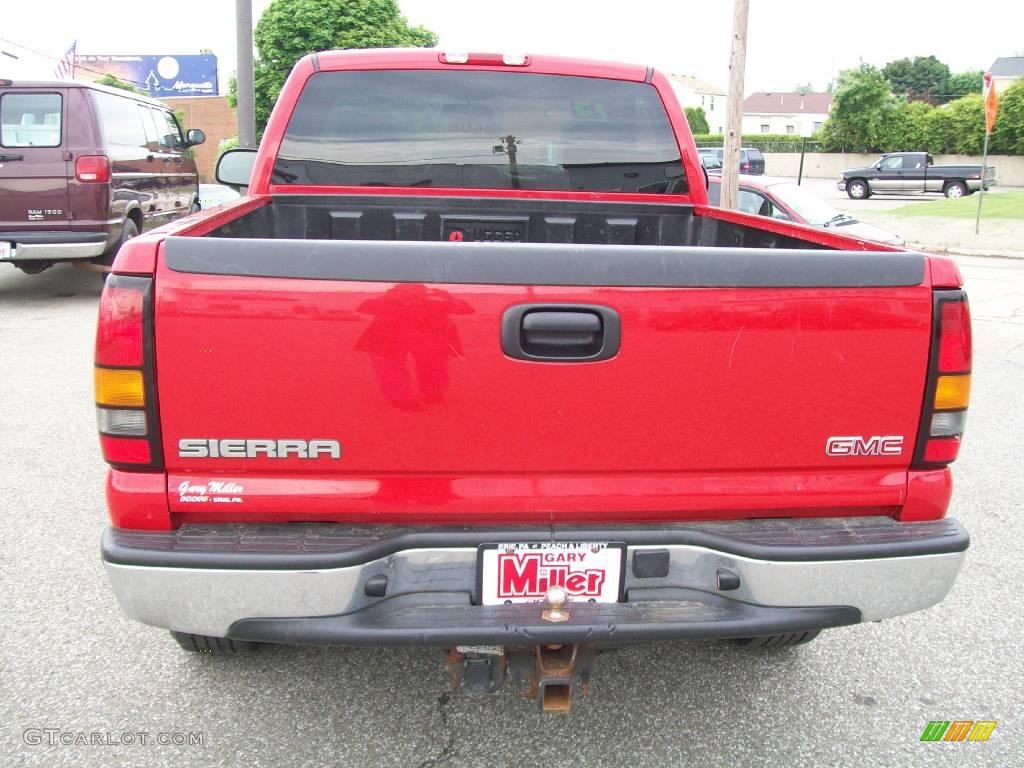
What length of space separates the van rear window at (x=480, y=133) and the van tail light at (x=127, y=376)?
1.91 m

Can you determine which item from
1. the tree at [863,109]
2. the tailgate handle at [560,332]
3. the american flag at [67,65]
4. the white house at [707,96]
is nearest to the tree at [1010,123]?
the tree at [863,109]

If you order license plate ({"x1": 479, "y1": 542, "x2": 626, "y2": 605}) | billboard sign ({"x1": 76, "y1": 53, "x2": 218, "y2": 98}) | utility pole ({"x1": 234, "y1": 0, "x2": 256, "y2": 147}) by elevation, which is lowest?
license plate ({"x1": 479, "y1": 542, "x2": 626, "y2": 605})

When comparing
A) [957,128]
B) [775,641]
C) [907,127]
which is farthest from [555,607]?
[907,127]

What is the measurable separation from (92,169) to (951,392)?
886 centimetres

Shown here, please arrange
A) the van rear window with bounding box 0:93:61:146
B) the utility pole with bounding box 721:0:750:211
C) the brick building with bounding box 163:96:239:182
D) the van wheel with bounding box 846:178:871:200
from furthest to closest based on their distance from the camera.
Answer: the brick building with bounding box 163:96:239:182 → the van wheel with bounding box 846:178:871:200 → the utility pole with bounding box 721:0:750:211 → the van rear window with bounding box 0:93:61:146

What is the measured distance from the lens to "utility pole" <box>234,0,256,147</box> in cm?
1081

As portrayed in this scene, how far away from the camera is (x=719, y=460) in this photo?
2092 millimetres

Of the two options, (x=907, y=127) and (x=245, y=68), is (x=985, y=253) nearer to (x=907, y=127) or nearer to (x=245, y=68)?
(x=245, y=68)

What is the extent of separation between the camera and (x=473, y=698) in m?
2.76

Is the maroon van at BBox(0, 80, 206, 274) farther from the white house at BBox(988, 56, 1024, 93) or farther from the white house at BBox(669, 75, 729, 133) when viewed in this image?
the white house at BBox(669, 75, 729, 133)

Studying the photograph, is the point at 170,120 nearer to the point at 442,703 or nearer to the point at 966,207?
the point at 442,703

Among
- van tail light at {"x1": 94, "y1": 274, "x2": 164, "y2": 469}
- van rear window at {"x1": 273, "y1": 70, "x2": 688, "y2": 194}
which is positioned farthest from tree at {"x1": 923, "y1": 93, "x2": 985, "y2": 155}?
van tail light at {"x1": 94, "y1": 274, "x2": 164, "y2": 469}

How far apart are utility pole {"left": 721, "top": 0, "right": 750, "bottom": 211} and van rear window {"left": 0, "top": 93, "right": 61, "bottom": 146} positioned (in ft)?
24.3

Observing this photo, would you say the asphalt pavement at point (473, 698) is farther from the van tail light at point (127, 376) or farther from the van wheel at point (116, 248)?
the van wheel at point (116, 248)
